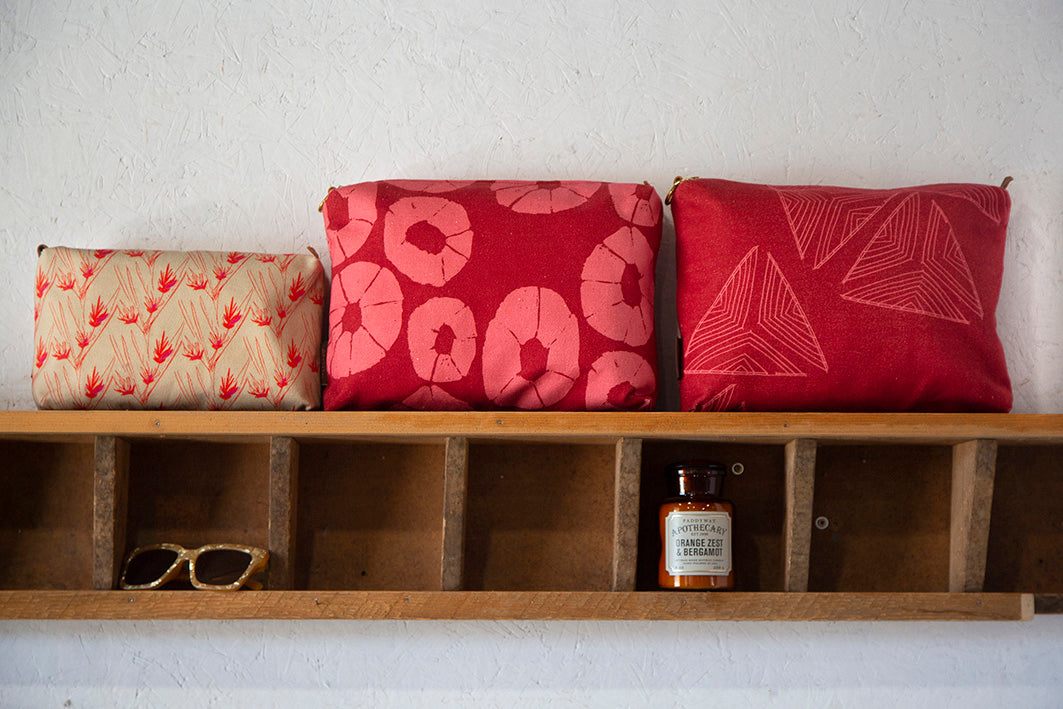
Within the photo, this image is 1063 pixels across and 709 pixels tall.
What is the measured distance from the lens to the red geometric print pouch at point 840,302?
118 cm

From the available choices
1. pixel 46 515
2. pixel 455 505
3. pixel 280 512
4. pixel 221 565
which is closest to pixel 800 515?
pixel 455 505

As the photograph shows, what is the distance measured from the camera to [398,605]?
1147 millimetres

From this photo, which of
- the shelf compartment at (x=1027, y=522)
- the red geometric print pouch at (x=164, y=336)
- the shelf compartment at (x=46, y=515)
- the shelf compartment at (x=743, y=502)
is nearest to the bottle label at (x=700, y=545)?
the shelf compartment at (x=743, y=502)

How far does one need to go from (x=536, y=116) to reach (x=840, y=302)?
56 cm

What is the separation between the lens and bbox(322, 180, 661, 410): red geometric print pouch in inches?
46.5

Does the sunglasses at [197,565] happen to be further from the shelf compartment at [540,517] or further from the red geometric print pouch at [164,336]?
the shelf compartment at [540,517]

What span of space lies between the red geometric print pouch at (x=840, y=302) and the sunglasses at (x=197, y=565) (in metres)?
0.67

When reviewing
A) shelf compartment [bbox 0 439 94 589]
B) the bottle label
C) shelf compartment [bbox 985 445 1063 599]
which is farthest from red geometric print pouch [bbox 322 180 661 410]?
shelf compartment [bbox 985 445 1063 599]

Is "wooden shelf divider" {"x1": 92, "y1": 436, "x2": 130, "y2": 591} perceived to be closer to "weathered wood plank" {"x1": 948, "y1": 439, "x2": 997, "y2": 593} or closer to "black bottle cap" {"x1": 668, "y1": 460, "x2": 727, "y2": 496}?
"black bottle cap" {"x1": 668, "y1": 460, "x2": 727, "y2": 496}

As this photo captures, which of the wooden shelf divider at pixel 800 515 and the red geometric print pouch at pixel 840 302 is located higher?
the red geometric print pouch at pixel 840 302

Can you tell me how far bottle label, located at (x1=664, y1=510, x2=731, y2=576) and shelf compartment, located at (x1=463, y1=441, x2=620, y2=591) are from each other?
0.13m

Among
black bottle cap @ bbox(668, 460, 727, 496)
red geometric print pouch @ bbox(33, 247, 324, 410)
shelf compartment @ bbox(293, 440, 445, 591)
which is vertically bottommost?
shelf compartment @ bbox(293, 440, 445, 591)

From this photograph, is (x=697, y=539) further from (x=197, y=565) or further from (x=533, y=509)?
(x=197, y=565)

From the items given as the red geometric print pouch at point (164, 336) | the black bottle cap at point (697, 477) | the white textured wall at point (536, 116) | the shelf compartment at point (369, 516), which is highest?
the white textured wall at point (536, 116)
